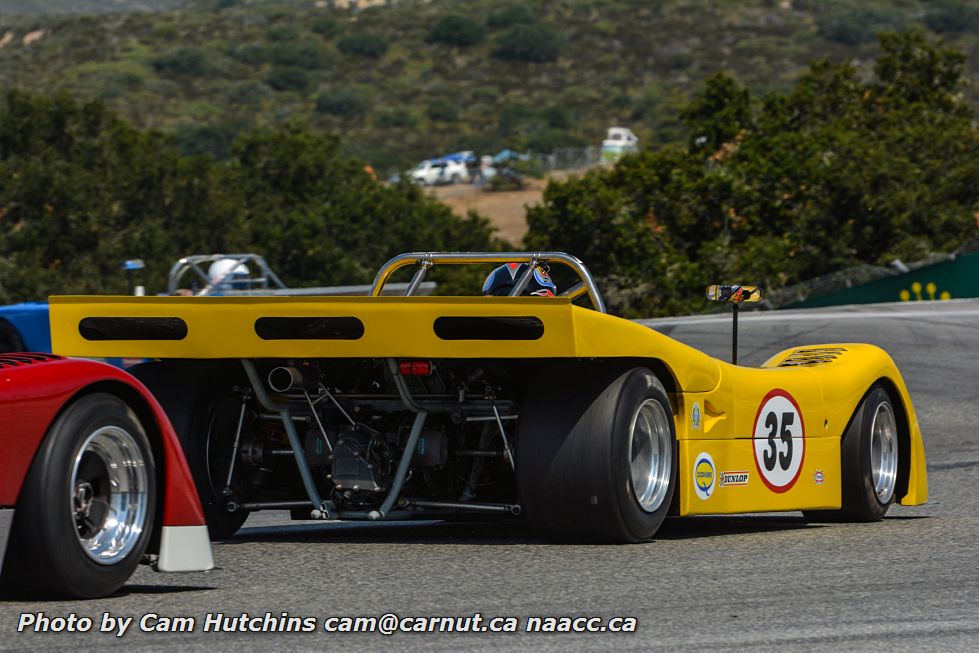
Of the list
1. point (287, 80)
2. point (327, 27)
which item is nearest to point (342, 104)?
point (287, 80)

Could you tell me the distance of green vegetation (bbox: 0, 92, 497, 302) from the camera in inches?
1773

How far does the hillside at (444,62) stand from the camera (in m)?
104

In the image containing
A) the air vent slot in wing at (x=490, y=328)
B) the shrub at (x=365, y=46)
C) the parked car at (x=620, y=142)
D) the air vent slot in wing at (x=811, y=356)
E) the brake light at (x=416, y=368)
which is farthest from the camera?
the shrub at (x=365, y=46)

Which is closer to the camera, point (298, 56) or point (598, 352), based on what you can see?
point (598, 352)

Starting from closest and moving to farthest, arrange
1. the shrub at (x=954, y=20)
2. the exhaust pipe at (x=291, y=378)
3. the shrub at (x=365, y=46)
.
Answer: the exhaust pipe at (x=291, y=378), the shrub at (x=954, y=20), the shrub at (x=365, y=46)

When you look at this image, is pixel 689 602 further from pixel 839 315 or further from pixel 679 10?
pixel 679 10

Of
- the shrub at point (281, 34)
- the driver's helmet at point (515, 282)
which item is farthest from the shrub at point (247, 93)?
the driver's helmet at point (515, 282)

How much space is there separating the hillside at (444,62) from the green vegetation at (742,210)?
51.3 m

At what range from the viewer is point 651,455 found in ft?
23.5

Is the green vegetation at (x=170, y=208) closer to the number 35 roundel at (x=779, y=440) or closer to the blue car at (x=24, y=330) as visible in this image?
the blue car at (x=24, y=330)

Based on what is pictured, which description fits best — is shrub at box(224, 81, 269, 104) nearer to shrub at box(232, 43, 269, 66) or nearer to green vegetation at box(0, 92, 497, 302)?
shrub at box(232, 43, 269, 66)

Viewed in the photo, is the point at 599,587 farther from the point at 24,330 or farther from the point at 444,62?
the point at 444,62

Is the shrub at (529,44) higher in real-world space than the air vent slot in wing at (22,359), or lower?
lower

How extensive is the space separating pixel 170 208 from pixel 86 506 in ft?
150
